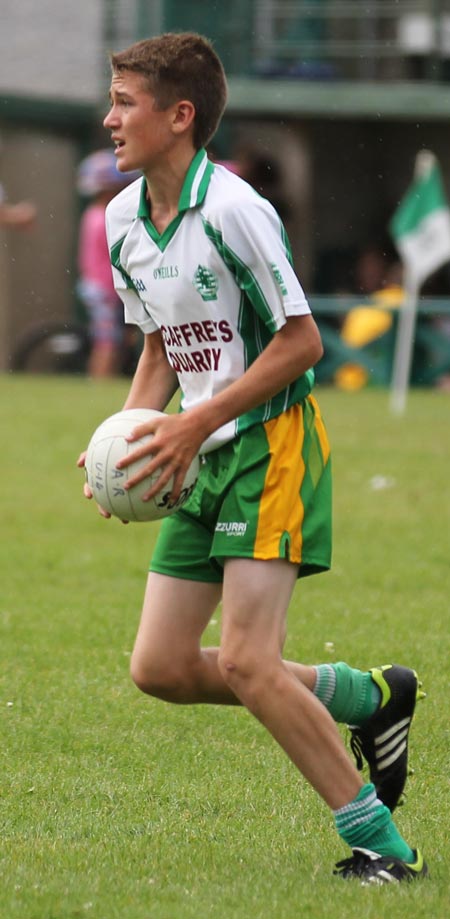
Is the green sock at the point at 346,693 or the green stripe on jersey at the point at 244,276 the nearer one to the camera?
the green stripe on jersey at the point at 244,276

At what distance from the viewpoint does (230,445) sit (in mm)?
4621

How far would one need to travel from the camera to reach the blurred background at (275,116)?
1014 inches

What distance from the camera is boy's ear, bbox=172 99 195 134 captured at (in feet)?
15.2

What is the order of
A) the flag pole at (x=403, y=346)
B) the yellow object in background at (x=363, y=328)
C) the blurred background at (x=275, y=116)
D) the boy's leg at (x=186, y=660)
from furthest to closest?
the blurred background at (x=275, y=116) → the yellow object in background at (x=363, y=328) → the flag pole at (x=403, y=346) → the boy's leg at (x=186, y=660)

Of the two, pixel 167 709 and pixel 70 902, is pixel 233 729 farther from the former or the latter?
pixel 70 902

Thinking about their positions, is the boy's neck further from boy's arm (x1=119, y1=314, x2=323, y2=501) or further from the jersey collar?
boy's arm (x1=119, y1=314, x2=323, y2=501)

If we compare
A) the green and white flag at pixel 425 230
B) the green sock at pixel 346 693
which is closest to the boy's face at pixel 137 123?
the green sock at pixel 346 693

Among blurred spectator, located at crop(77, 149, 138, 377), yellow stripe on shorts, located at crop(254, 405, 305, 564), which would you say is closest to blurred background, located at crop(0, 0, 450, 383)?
blurred spectator, located at crop(77, 149, 138, 377)

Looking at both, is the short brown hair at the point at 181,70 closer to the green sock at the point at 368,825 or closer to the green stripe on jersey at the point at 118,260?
Result: the green stripe on jersey at the point at 118,260

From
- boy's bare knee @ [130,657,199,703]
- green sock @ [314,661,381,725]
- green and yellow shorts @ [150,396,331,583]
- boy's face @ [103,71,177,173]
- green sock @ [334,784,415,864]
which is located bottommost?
green sock @ [334,784,415,864]

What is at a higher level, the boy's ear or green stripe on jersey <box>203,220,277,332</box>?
the boy's ear

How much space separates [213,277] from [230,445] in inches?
18.5

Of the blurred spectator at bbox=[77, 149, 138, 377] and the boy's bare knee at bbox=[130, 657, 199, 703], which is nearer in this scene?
the boy's bare knee at bbox=[130, 657, 199, 703]

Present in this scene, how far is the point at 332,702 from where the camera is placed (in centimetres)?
490
